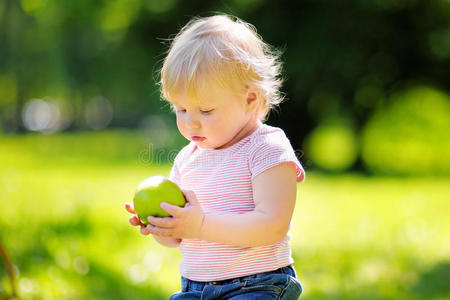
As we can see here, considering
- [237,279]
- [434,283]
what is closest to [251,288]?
[237,279]

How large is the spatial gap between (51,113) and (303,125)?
4308cm

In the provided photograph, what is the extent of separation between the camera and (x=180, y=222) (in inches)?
89.4

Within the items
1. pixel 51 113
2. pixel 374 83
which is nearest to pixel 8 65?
pixel 374 83

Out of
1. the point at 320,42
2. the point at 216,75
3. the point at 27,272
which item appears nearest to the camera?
the point at 216,75

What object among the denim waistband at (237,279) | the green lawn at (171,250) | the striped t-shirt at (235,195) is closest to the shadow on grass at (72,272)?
the green lawn at (171,250)

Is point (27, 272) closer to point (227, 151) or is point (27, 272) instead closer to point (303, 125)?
point (227, 151)

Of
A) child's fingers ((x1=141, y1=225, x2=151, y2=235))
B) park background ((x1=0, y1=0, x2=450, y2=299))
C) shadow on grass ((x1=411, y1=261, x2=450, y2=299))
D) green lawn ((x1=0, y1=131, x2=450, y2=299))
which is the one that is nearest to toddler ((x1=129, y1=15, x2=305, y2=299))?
child's fingers ((x1=141, y1=225, x2=151, y2=235))

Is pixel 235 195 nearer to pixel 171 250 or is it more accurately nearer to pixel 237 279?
pixel 237 279

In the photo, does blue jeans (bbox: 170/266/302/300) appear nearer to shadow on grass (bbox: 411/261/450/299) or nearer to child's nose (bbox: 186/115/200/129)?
child's nose (bbox: 186/115/200/129)

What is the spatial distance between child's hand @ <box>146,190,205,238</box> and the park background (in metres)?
0.77

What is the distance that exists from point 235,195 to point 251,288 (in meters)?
0.36

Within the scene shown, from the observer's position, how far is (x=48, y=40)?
22.3 metres

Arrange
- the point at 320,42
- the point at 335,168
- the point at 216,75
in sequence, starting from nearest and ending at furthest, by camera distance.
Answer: the point at 216,75
the point at 320,42
the point at 335,168

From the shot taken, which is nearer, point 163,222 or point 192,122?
point 163,222
